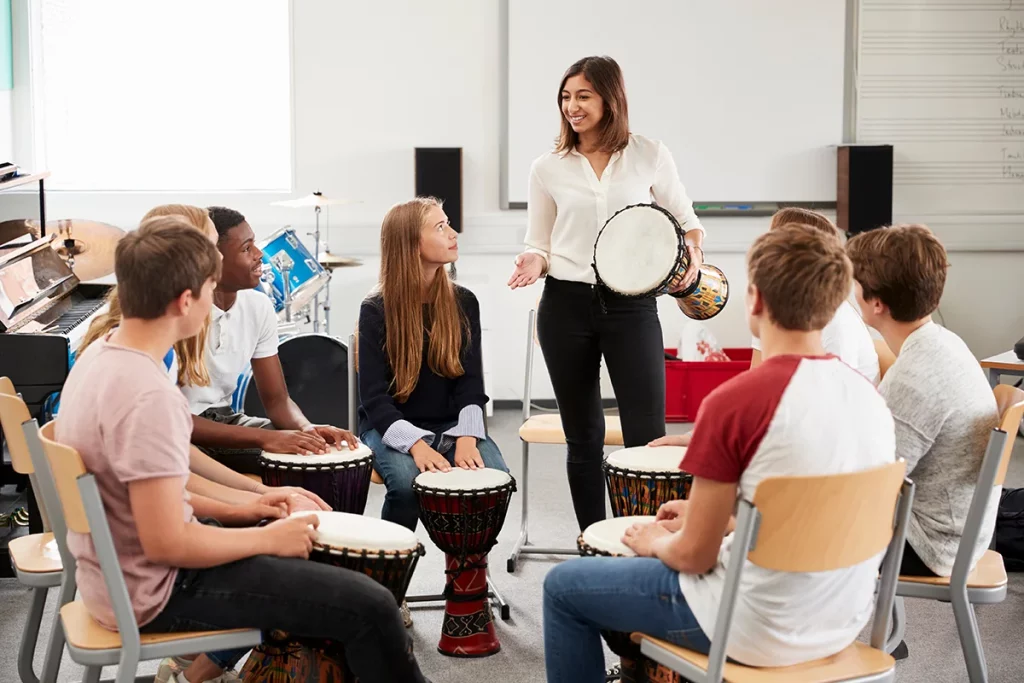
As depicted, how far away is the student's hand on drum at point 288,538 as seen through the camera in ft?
6.09

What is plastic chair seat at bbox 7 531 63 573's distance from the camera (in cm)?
215

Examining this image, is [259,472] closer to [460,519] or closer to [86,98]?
[460,519]

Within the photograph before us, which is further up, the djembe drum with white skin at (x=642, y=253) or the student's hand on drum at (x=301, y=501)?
the djembe drum with white skin at (x=642, y=253)

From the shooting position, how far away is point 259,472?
2.72 metres

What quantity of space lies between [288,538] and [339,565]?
15cm

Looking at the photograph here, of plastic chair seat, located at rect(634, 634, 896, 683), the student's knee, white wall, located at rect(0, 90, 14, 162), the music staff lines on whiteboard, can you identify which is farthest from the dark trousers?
white wall, located at rect(0, 90, 14, 162)

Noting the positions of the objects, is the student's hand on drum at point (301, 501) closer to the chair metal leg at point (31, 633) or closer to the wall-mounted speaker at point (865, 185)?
the chair metal leg at point (31, 633)

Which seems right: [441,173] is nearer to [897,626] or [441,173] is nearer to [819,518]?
[897,626]

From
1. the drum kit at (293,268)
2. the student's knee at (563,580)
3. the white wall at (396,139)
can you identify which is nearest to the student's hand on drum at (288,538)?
the student's knee at (563,580)

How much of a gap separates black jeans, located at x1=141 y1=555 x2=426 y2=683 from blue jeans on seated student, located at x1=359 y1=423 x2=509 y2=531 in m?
0.81

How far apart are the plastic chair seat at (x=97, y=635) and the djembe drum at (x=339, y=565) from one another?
24 centimetres

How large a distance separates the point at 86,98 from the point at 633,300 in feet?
12.7

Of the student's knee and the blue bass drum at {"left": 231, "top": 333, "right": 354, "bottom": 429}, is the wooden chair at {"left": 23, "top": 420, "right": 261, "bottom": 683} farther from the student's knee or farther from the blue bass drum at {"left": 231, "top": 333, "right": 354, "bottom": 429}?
the blue bass drum at {"left": 231, "top": 333, "right": 354, "bottom": 429}

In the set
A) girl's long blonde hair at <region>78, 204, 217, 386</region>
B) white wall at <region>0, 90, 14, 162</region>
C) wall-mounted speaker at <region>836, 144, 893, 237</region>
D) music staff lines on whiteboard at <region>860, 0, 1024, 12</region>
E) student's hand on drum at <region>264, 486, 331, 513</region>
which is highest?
A: music staff lines on whiteboard at <region>860, 0, 1024, 12</region>
